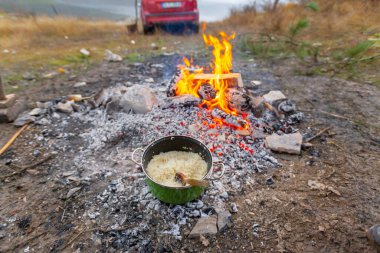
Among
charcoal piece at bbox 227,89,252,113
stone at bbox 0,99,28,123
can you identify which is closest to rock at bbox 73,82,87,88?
stone at bbox 0,99,28,123

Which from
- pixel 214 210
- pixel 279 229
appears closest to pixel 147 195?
pixel 214 210

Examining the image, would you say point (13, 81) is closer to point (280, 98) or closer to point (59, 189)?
point (59, 189)

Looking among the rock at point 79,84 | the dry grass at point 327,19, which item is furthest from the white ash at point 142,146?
the dry grass at point 327,19

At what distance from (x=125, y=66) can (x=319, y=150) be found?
5166mm

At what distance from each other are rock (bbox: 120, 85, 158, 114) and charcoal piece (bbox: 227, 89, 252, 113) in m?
1.30

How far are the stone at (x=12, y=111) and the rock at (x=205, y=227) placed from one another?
368 cm

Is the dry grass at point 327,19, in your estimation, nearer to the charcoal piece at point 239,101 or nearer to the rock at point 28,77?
the charcoal piece at point 239,101

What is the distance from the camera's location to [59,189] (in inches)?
117

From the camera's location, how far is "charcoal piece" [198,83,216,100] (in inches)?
167

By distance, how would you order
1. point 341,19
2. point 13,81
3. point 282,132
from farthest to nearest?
1. point 341,19
2. point 13,81
3. point 282,132

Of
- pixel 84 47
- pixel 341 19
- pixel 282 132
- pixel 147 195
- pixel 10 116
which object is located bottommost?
pixel 147 195

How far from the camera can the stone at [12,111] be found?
13.4 feet

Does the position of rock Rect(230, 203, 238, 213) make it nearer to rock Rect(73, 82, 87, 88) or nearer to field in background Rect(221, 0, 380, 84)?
field in background Rect(221, 0, 380, 84)

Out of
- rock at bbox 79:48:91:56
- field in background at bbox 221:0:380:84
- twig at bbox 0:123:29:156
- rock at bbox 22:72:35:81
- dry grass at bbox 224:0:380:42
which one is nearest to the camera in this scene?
Result: twig at bbox 0:123:29:156
